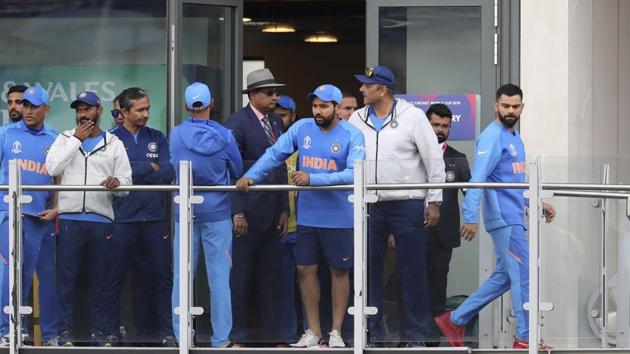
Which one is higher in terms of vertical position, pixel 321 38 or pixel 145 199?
pixel 321 38

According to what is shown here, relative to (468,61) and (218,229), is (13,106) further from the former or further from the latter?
(468,61)

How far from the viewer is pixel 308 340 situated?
1275 cm

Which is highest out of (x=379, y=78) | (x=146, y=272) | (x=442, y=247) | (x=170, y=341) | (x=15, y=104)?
(x=379, y=78)

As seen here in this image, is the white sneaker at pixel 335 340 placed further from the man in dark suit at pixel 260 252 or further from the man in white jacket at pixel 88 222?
the man in white jacket at pixel 88 222

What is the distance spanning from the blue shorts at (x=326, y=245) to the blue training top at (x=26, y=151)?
224 centimetres

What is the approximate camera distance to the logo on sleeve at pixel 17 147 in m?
13.5

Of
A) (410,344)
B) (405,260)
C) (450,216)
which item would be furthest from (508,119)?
(410,344)

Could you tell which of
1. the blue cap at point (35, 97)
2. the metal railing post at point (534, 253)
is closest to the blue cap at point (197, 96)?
the blue cap at point (35, 97)

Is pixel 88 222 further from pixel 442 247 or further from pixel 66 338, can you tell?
pixel 442 247

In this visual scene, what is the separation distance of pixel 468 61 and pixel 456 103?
1.52 feet

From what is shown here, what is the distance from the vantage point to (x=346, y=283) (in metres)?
12.7

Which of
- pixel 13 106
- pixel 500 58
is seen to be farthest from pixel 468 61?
pixel 13 106

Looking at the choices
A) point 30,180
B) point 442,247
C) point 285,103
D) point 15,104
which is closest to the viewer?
point 442,247

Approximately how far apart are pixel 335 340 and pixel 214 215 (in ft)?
4.48
